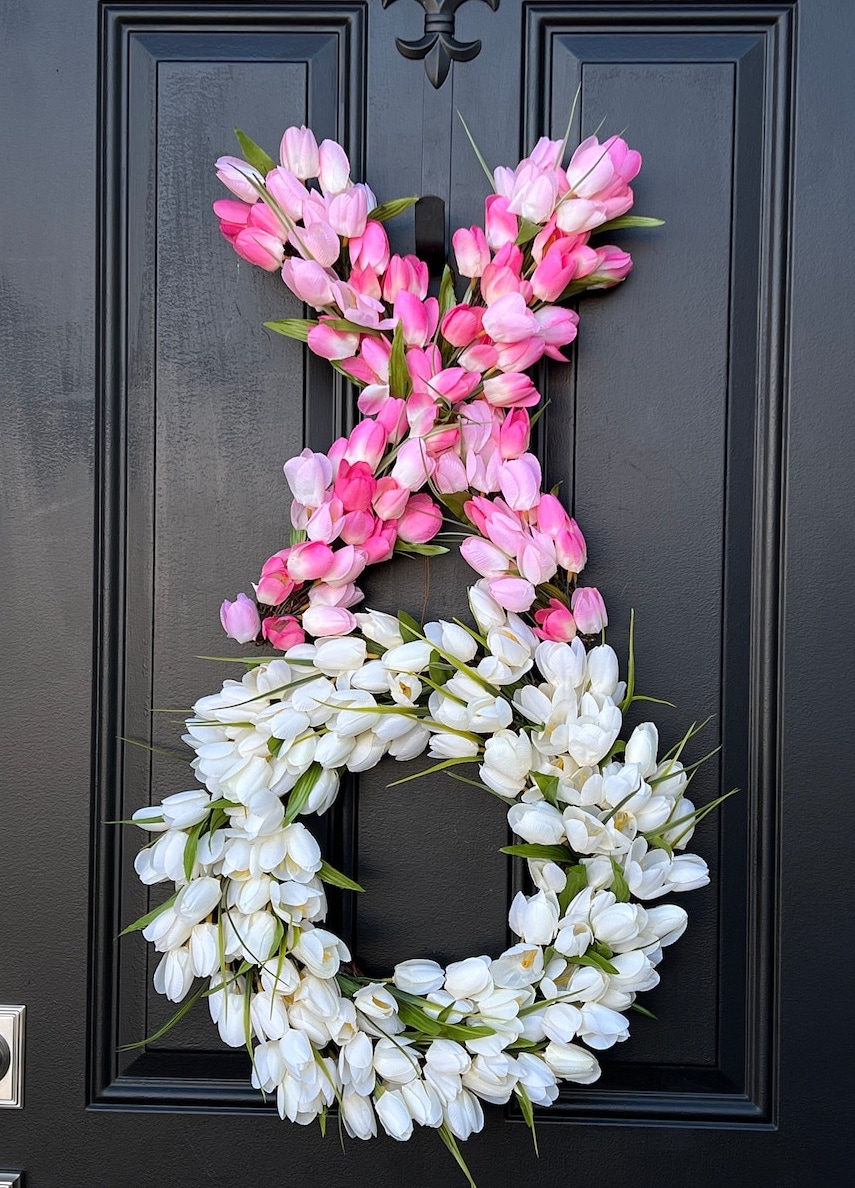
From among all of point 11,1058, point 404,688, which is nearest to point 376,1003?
point 404,688

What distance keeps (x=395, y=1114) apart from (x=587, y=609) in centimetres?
43

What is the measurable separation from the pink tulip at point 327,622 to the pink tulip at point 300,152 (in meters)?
0.36

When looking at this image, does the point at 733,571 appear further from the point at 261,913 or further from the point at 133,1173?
the point at 133,1173

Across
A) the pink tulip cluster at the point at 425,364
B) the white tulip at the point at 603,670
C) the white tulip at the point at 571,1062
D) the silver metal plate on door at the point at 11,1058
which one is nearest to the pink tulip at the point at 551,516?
the pink tulip cluster at the point at 425,364

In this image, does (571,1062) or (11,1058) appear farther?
(11,1058)

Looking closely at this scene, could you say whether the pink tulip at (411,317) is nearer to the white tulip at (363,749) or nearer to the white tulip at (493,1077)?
the white tulip at (363,749)

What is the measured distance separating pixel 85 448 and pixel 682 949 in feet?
2.27

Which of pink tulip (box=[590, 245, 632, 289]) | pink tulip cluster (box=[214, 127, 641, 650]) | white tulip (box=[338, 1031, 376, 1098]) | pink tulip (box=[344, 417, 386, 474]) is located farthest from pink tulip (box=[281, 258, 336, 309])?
white tulip (box=[338, 1031, 376, 1098])

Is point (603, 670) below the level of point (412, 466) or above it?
below

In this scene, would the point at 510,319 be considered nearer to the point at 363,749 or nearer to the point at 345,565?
the point at 345,565

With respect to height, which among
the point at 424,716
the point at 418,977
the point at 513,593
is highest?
→ the point at 513,593

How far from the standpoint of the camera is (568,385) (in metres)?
0.81

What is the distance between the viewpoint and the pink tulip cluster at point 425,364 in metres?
0.73

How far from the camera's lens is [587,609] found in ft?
→ 2.45
